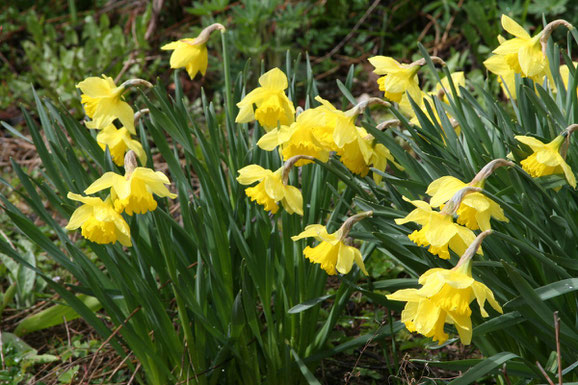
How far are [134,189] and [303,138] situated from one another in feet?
1.31

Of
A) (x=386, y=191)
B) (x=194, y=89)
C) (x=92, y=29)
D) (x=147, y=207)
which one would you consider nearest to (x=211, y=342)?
(x=147, y=207)

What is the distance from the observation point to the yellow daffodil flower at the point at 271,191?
151cm

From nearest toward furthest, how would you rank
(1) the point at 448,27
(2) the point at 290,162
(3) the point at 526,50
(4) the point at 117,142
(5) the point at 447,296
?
(5) the point at 447,296 → (2) the point at 290,162 → (3) the point at 526,50 → (4) the point at 117,142 → (1) the point at 448,27

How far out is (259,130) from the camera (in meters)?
1.90

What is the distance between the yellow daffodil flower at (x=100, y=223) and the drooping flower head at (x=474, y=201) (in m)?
0.69

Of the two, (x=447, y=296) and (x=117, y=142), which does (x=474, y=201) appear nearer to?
(x=447, y=296)

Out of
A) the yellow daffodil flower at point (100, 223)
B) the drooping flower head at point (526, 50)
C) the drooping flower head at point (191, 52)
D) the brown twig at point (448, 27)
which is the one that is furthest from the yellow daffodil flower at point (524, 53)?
the brown twig at point (448, 27)

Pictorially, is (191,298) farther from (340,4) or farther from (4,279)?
(340,4)

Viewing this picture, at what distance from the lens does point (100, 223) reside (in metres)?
1.45

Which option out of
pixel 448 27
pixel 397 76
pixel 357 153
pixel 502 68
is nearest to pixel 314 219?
pixel 357 153

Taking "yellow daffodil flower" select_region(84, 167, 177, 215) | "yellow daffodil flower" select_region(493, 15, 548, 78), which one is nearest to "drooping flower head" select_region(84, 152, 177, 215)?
"yellow daffodil flower" select_region(84, 167, 177, 215)

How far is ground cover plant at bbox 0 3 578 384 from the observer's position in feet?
4.50

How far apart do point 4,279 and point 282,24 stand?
2.15 metres

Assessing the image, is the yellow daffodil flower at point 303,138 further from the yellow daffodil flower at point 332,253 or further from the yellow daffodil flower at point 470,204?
the yellow daffodil flower at point 470,204
